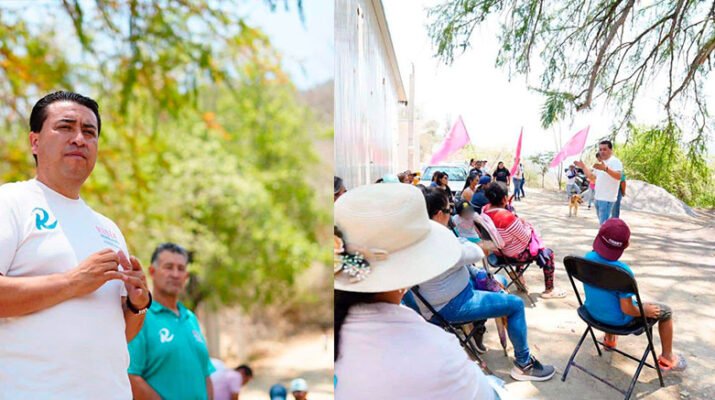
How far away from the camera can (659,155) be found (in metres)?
6.45

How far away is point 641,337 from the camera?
2861 millimetres

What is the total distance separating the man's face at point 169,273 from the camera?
792 millimetres

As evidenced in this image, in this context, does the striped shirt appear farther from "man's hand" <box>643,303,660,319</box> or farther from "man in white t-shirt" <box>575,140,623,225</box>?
"man in white t-shirt" <box>575,140,623,225</box>

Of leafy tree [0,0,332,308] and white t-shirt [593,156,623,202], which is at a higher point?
leafy tree [0,0,332,308]

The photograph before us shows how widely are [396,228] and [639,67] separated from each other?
6.97 meters

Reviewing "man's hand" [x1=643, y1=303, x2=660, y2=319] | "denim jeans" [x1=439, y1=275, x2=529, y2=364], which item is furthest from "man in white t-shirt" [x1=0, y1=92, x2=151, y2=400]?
"man's hand" [x1=643, y1=303, x2=660, y2=319]

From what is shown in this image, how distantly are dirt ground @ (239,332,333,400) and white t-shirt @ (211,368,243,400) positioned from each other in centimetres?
2

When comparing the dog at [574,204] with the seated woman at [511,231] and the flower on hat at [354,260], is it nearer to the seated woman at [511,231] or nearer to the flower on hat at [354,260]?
the seated woman at [511,231]

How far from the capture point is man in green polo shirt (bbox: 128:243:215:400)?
0.80 meters

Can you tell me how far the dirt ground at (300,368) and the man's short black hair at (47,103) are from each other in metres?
0.51

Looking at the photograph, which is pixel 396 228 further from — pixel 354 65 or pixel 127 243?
pixel 354 65

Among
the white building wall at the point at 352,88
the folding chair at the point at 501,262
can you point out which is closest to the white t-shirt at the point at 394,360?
the white building wall at the point at 352,88

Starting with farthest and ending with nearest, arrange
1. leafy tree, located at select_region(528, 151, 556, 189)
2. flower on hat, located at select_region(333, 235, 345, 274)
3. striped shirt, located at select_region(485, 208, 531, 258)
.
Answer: leafy tree, located at select_region(528, 151, 556, 189) < striped shirt, located at select_region(485, 208, 531, 258) < flower on hat, located at select_region(333, 235, 345, 274)

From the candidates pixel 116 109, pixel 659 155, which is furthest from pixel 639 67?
pixel 116 109
